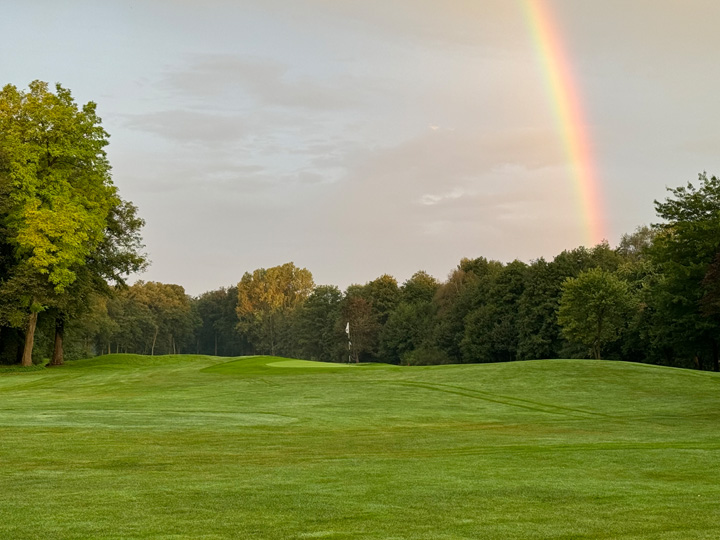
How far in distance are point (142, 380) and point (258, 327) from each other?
132 meters

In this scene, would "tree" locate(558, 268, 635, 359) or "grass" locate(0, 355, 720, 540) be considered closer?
"grass" locate(0, 355, 720, 540)

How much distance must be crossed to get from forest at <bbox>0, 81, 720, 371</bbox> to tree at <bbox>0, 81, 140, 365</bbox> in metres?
0.10

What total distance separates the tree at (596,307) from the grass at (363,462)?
41.7 m

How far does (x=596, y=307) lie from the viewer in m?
78.9

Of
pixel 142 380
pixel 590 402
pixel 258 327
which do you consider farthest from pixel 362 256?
→ pixel 590 402

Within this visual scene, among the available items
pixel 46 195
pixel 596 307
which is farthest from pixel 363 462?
pixel 596 307

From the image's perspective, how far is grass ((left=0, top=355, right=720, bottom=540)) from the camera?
9.59 meters

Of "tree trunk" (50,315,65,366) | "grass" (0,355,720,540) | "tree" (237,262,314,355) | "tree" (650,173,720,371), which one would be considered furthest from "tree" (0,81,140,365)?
"tree" (237,262,314,355)

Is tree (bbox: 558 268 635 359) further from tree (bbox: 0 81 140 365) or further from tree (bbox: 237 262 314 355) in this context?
tree (bbox: 237 262 314 355)

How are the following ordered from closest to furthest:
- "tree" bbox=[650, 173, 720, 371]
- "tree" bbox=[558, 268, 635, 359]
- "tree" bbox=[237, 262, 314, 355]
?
"tree" bbox=[650, 173, 720, 371]
"tree" bbox=[558, 268, 635, 359]
"tree" bbox=[237, 262, 314, 355]

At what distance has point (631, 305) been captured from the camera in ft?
262

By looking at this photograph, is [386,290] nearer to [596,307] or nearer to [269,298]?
[269,298]

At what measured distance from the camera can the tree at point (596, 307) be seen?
78.8m

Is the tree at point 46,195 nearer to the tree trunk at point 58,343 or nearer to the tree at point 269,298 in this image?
the tree trunk at point 58,343
